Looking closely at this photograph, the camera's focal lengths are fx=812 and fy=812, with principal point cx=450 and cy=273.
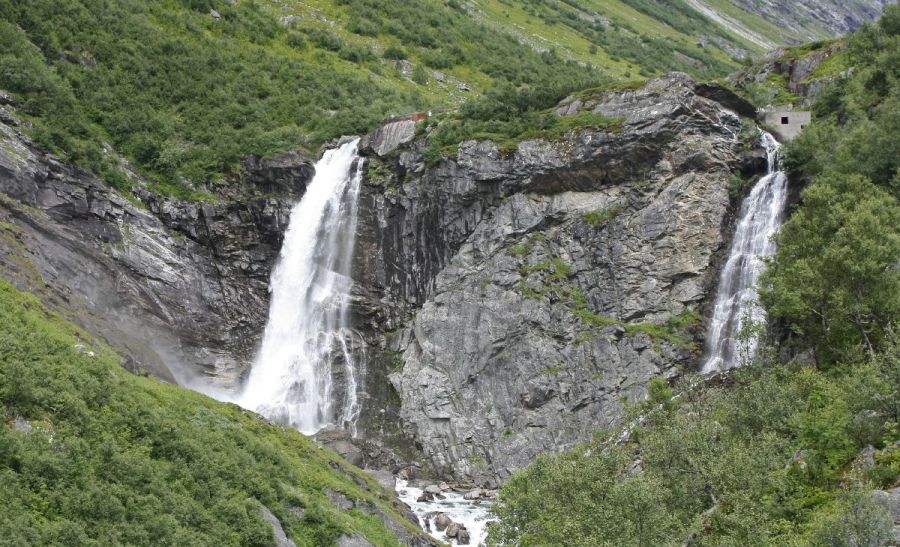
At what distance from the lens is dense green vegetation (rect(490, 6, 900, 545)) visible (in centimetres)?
2630

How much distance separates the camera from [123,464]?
87.1ft

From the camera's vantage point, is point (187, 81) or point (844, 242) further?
point (187, 81)

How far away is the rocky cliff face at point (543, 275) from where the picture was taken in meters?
51.6

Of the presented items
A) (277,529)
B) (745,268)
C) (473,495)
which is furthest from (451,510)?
(745,268)

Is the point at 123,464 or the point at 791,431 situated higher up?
the point at 791,431

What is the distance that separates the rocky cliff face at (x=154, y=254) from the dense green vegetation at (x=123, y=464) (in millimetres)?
10952

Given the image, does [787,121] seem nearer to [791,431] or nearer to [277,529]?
[791,431]

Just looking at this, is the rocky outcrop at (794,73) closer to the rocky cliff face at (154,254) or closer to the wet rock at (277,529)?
the rocky cliff face at (154,254)

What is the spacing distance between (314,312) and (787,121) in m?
37.6

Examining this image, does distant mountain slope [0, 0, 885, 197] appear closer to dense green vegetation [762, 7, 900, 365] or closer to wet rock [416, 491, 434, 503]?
dense green vegetation [762, 7, 900, 365]

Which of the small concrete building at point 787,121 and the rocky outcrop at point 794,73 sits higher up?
the rocky outcrop at point 794,73

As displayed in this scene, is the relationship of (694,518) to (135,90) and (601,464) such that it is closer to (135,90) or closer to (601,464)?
(601,464)

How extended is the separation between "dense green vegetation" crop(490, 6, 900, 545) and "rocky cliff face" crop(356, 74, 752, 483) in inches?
294

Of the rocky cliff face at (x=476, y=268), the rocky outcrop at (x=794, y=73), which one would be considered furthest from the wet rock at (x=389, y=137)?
the rocky outcrop at (x=794, y=73)
